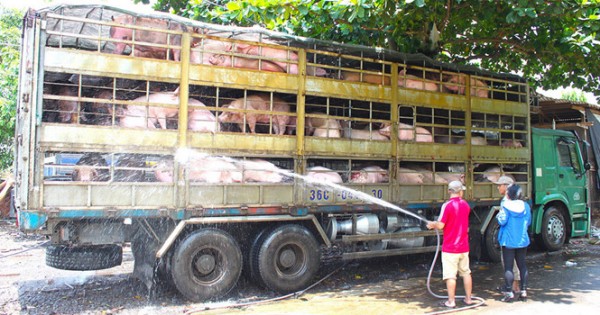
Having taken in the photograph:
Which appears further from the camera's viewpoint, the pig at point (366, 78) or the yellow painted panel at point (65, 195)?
the pig at point (366, 78)

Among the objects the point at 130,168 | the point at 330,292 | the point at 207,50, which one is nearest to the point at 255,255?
the point at 330,292

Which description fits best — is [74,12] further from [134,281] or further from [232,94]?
[134,281]

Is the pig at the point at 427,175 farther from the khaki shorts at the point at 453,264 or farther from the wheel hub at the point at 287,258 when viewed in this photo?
the wheel hub at the point at 287,258

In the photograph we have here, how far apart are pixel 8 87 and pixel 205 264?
9082 millimetres

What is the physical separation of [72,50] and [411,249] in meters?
5.35

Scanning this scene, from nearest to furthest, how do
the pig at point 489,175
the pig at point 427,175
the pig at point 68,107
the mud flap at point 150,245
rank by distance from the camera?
the pig at point 68,107 → the mud flap at point 150,245 → the pig at point 427,175 → the pig at point 489,175

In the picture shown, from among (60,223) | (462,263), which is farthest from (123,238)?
(462,263)

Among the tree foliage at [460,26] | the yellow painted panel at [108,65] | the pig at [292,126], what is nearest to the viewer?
the yellow painted panel at [108,65]

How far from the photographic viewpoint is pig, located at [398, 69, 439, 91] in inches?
285

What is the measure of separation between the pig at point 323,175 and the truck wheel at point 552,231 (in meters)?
4.79

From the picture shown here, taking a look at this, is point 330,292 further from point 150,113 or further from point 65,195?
point 65,195

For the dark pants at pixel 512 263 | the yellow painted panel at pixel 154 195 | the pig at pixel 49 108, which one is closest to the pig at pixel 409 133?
the dark pants at pixel 512 263

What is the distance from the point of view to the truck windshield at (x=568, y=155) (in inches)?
362

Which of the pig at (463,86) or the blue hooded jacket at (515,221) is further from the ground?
the pig at (463,86)
